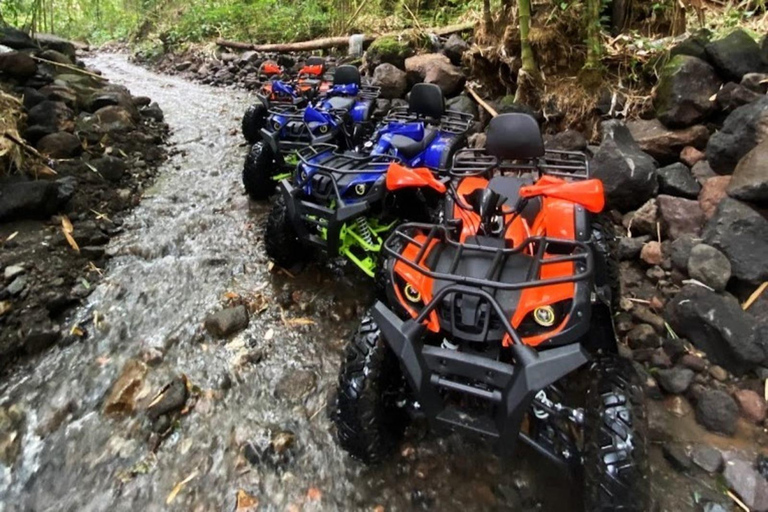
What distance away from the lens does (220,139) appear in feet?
23.4

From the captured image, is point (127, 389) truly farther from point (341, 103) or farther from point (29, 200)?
point (341, 103)

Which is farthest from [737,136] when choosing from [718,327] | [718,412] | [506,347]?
[506,347]

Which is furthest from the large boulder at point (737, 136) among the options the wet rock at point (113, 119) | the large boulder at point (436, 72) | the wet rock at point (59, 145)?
the wet rock at point (113, 119)

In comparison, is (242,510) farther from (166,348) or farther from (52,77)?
(52,77)

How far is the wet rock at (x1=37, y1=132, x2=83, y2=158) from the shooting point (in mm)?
4926

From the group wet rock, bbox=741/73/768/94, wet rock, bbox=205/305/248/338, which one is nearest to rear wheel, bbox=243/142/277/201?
wet rock, bbox=205/305/248/338

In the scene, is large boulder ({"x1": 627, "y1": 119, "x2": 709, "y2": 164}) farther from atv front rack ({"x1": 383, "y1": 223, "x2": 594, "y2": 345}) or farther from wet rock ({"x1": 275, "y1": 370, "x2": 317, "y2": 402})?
wet rock ({"x1": 275, "y1": 370, "x2": 317, "y2": 402})

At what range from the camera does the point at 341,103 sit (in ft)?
16.8

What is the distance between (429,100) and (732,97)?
2329mm

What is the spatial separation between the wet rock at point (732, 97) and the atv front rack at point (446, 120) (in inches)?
75.2

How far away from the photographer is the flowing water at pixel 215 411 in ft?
7.55

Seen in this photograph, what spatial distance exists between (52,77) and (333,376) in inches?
226

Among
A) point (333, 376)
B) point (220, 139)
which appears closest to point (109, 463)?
point (333, 376)

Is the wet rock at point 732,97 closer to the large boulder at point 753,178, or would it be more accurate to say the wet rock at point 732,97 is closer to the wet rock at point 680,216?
the large boulder at point 753,178
